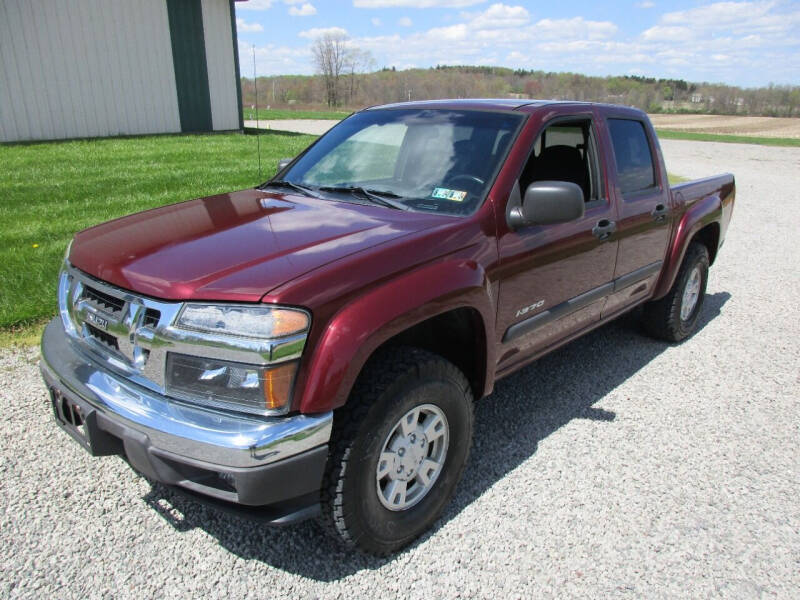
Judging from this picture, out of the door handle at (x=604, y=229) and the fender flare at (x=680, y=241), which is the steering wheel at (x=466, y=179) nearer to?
the door handle at (x=604, y=229)

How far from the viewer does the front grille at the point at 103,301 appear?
7.63 ft

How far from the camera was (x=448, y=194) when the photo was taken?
9.84 feet

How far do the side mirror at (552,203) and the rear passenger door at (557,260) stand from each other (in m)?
0.12

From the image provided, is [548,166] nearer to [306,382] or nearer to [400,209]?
[400,209]

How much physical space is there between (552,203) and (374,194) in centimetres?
90

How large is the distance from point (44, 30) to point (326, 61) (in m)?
41.4

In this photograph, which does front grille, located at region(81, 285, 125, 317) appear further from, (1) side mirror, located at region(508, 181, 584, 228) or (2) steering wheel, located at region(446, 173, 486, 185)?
(1) side mirror, located at region(508, 181, 584, 228)

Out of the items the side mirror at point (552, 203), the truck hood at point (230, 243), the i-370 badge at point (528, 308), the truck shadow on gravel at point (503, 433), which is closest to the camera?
the truck hood at point (230, 243)

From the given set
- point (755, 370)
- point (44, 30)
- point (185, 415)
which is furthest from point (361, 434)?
point (44, 30)

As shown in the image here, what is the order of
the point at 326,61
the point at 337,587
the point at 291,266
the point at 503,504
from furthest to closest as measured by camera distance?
1. the point at 326,61
2. the point at 503,504
3. the point at 337,587
4. the point at 291,266

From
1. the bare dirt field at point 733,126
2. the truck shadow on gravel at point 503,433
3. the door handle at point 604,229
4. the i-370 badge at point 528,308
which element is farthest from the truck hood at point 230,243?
the bare dirt field at point 733,126

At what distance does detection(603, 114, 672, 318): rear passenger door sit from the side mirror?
40.6 inches

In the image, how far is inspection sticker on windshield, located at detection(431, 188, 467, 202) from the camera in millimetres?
2955

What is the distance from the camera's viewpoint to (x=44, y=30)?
1479 centimetres
